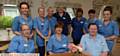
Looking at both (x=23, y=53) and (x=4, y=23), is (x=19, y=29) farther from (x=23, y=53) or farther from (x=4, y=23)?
(x=23, y=53)

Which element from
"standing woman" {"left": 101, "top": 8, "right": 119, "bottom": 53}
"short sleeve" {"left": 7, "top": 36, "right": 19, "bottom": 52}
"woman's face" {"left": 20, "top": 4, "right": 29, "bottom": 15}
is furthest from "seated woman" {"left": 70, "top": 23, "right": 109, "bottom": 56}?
"woman's face" {"left": 20, "top": 4, "right": 29, "bottom": 15}

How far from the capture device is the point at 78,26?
16.3ft

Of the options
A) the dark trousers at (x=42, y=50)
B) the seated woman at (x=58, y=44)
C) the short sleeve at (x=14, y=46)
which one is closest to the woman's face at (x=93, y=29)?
the seated woman at (x=58, y=44)

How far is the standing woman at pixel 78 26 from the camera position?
4926 mm

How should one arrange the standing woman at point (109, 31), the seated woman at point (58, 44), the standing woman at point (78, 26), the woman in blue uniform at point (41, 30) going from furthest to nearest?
the standing woman at point (78, 26) → the woman in blue uniform at point (41, 30) → the standing woman at point (109, 31) → the seated woman at point (58, 44)

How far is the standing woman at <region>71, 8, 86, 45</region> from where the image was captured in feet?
16.2

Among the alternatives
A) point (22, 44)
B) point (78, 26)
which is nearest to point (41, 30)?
point (22, 44)

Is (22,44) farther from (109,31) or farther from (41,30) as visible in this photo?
(109,31)

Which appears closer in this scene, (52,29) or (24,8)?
(24,8)

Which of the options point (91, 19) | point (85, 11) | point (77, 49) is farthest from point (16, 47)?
point (85, 11)

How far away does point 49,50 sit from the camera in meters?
3.72

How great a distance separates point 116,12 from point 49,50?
3493mm

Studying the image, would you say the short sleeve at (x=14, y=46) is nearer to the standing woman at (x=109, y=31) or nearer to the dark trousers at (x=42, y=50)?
the dark trousers at (x=42, y=50)

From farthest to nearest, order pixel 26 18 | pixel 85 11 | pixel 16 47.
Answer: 1. pixel 85 11
2. pixel 26 18
3. pixel 16 47
